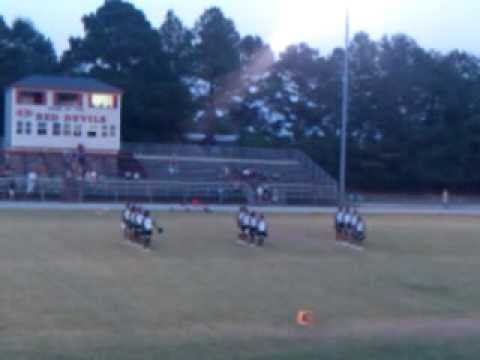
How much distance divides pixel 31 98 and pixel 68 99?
89.3 inches

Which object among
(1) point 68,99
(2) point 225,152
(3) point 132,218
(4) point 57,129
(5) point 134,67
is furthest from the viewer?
(5) point 134,67

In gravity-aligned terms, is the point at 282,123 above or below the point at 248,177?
above

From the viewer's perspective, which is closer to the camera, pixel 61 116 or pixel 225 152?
pixel 61 116

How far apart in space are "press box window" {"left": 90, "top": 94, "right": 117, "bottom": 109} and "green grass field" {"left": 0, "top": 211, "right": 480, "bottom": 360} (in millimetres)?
28160

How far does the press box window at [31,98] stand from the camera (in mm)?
58281

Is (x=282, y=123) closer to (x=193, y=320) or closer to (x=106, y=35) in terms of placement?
(x=106, y=35)

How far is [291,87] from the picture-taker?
73.5m

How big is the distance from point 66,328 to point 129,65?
58.5 metres

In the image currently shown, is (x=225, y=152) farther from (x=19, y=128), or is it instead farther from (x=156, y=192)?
(x=19, y=128)

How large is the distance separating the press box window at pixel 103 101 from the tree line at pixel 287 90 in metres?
6.48

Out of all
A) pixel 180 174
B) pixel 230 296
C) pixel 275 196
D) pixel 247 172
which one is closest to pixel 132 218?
pixel 230 296

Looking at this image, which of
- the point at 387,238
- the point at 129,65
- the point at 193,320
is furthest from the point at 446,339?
the point at 129,65

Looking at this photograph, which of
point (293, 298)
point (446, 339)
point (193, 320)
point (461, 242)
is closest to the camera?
point (446, 339)

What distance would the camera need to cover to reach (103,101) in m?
59.8
